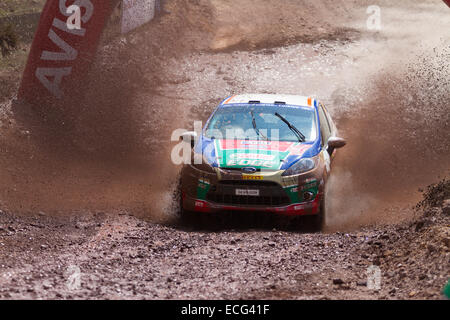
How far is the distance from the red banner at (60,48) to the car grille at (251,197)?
5.59m

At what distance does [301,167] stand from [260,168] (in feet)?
1.69

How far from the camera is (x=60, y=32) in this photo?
13031 millimetres

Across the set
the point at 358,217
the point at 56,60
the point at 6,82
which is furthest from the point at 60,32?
the point at 358,217

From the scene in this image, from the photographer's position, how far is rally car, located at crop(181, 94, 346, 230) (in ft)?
28.7

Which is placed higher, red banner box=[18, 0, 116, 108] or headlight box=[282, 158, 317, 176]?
red banner box=[18, 0, 116, 108]

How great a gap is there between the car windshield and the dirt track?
1215 millimetres

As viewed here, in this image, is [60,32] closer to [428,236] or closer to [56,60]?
[56,60]

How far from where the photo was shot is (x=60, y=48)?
1321cm

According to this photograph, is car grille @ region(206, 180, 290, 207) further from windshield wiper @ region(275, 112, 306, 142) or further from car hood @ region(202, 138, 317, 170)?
windshield wiper @ region(275, 112, 306, 142)

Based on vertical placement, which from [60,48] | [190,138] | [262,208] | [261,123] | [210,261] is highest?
[60,48]

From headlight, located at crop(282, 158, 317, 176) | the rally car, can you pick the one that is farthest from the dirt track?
headlight, located at crop(282, 158, 317, 176)

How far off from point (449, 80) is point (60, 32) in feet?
26.9

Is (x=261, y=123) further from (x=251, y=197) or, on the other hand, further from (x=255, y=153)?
(x=251, y=197)

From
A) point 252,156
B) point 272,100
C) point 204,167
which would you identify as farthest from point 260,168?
point 272,100
